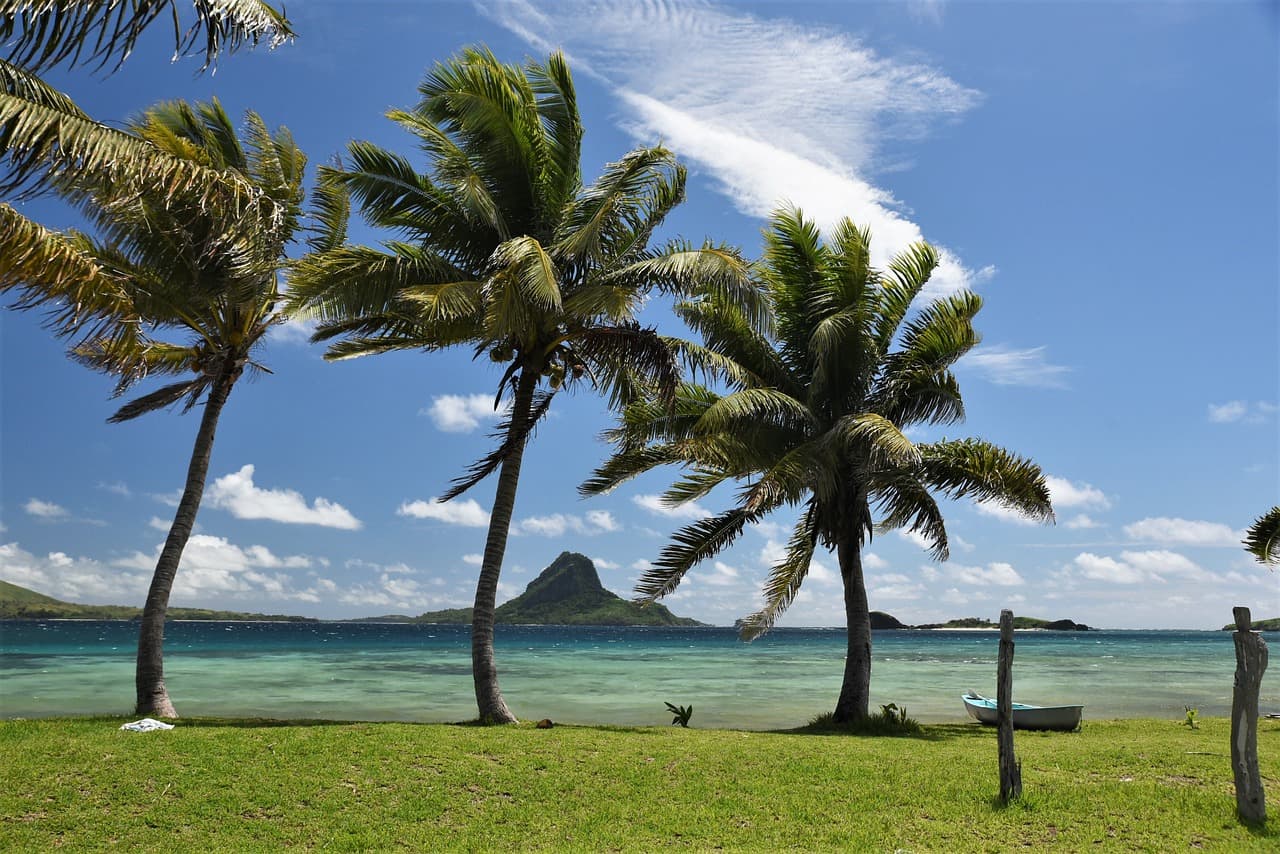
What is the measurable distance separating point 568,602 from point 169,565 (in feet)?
492

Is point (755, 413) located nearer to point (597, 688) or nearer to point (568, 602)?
point (597, 688)

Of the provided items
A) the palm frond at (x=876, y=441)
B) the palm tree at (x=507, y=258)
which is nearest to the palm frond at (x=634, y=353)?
the palm tree at (x=507, y=258)

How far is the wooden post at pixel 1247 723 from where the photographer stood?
936cm

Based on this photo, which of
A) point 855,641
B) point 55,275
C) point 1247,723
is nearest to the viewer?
point 55,275

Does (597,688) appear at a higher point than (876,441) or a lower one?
lower

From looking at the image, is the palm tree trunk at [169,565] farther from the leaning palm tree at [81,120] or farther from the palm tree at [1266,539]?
the palm tree at [1266,539]

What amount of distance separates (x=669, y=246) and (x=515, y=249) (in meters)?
3.17

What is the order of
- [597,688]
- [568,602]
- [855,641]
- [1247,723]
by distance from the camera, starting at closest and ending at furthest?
[1247,723]
[855,641]
[597,688]
[568,602]

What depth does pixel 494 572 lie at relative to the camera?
14.8 m

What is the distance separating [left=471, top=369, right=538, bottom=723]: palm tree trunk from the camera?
14266 millimetres

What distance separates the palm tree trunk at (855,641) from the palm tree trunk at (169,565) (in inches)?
468

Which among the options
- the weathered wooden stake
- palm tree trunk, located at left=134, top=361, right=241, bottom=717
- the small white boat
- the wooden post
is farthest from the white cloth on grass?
the small white boat

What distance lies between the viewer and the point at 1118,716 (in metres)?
23.3

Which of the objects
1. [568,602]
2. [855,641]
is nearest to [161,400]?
[855,641]
